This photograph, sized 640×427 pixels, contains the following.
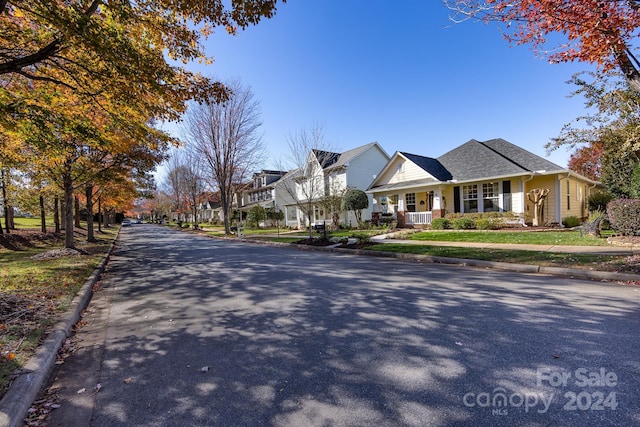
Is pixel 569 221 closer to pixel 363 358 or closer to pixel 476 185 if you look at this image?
pixel 476 185

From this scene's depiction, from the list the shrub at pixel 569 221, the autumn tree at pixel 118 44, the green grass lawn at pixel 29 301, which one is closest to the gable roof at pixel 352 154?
the shrub at pixel 569 221

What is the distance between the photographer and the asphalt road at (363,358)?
244 centimetres

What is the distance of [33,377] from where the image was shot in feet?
9.61

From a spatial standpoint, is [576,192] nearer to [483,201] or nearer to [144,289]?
[483,201]

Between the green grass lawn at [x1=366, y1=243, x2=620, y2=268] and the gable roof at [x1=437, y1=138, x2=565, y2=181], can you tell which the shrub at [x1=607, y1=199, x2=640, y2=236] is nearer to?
the green grass lawn at [x1=366, y1=243, x2=620, y2=268]

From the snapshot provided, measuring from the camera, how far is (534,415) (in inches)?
91.8

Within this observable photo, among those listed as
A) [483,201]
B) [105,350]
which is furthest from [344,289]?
[483,201]

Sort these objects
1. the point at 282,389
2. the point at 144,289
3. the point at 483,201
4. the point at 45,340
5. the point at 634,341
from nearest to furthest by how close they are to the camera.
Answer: the point at 282,389, the point at 634,341, the point at 45,340, the point at 144,289, the point at 483,201

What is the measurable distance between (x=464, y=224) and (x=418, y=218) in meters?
3.98

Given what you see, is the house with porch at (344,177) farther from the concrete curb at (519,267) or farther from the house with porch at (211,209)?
the house with porch at (211,209)

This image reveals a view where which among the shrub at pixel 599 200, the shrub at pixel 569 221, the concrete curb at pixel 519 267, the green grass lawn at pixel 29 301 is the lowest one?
the concrete curb at pixel 519 267

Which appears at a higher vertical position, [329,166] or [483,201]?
[329,166]

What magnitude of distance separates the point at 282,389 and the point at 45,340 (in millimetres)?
3239

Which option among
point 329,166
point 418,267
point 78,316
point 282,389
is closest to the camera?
point 282,389
